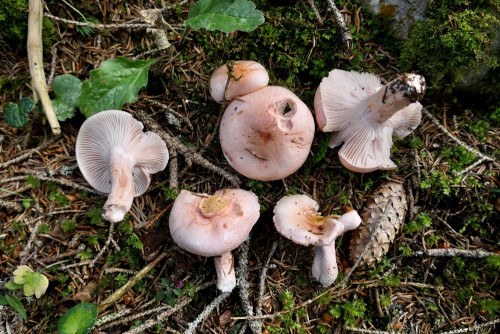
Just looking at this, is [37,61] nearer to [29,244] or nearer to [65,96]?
[65,96]

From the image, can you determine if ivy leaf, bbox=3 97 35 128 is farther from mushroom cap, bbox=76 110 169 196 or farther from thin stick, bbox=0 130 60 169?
mushroom cap, bbox=76 110 169 196

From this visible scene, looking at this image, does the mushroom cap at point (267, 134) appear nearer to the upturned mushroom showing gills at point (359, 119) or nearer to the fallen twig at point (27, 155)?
the upturned mushroom showing gills at point (359, 119)

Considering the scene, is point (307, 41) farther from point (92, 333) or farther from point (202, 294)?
point (92, 333)

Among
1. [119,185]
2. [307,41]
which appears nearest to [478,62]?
[307,41]

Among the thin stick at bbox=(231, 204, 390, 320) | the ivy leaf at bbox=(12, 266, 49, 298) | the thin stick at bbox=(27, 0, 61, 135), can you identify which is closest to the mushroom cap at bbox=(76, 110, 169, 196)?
the thin stick at bbox=(27, 0, 61, 135)

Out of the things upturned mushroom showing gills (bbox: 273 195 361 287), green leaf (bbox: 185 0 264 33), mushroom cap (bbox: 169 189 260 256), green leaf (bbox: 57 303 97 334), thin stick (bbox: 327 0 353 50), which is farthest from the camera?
thin stick (bbox: 327 0 353 50)

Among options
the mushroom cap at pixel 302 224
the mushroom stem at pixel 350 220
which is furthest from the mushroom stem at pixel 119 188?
the mushroom stem at pixel 350 220

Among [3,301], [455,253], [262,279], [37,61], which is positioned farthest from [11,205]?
[455,253]
